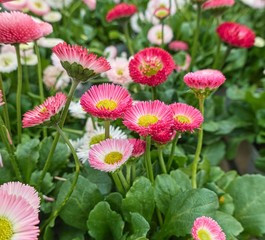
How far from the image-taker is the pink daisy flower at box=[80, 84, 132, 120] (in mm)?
663

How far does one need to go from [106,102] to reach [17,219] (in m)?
0.25

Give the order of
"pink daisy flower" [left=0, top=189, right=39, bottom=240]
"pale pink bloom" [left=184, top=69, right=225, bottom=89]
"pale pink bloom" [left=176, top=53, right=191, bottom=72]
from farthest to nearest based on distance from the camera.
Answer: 1. "pale pink bloom" [left=176, top=53, right=191, bottom=72]
2. "pale pink bloom" [left=184, top=69, right=225, bottom=89]
3. "pink daisy flower" [left=0, top=189, right=39, bottom=240]

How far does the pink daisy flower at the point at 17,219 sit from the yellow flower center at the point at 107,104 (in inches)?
8.3

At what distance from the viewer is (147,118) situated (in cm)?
69

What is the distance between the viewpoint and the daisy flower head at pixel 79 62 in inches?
24.6

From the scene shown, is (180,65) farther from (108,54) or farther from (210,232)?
(210,232)

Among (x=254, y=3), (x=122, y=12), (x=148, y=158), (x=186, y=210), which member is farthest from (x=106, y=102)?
(x=254, y=3)

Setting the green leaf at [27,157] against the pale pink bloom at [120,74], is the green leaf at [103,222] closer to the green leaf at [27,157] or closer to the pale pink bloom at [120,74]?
the green leaf at [27,157]

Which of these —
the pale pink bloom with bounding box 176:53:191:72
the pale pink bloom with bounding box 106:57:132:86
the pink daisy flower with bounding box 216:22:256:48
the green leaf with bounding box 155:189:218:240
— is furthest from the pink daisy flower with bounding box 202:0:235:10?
the green leaf with bounding box 155:189:218:240

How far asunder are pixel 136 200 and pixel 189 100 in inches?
19.2

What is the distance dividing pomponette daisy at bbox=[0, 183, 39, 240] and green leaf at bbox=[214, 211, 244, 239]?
0.39 metres

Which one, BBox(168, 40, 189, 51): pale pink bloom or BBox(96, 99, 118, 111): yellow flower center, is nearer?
BBox(96, 99, 118, 111): yellow flower center

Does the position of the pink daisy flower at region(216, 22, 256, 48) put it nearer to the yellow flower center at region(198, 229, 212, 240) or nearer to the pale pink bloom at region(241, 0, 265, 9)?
the pale pink bloom at region(241, 0, 265, 9)

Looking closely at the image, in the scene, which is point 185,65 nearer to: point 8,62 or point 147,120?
point 8,62
